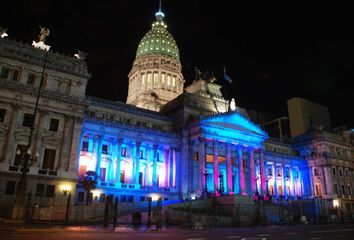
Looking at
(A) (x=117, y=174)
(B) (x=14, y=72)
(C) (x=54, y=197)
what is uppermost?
(B) (x=14, y=72)

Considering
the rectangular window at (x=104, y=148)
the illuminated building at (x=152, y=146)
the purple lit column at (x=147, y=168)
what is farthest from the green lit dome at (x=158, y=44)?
the rectangular window at (x=104, y=148)

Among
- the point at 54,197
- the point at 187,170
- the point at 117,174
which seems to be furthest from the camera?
the point at 187,170

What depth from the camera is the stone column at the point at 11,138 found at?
3966 centimetres

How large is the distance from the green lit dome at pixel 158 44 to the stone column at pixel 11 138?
64711 mm

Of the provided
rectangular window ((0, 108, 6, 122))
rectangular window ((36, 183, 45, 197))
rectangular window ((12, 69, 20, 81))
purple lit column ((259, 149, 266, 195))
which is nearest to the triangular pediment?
purple lit column ((259, 149, 266, 195))

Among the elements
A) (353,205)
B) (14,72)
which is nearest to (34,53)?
(14,72)

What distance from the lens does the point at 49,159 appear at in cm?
4272

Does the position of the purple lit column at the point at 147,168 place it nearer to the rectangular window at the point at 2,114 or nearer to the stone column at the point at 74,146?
the stone column at the point at 74,146

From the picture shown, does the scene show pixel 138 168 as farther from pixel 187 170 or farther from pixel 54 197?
pixel 54 197

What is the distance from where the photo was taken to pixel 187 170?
5769 cm

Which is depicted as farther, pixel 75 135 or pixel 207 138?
pixel 207 138

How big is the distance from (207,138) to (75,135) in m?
25.3

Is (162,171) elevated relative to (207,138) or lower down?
lower down

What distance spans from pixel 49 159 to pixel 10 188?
6127 mm
